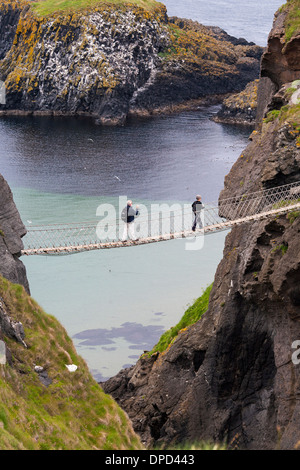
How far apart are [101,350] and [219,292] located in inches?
334

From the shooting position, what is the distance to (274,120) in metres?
36.4

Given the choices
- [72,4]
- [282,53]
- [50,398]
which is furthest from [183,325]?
[72,4]

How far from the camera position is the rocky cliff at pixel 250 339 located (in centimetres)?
3256

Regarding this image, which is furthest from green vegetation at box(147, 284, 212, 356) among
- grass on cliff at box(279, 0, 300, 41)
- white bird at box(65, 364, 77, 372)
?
grass on cliff at box(279, 0, 300, 41)

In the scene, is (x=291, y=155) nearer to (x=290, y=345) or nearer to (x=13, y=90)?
(x=290, y=345)

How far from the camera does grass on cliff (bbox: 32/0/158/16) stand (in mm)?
104875

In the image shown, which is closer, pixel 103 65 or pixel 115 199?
pixel 115 199

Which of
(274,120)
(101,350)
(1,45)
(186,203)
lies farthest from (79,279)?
(1,45)

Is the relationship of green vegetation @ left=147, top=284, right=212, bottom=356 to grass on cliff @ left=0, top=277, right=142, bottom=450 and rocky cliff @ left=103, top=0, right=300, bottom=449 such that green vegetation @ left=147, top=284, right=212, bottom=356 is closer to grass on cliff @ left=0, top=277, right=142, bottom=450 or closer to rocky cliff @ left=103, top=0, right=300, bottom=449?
rocky cliff @ left=103, top=0, right=300, bottom=449

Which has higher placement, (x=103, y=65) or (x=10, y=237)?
(x=103, y=65)

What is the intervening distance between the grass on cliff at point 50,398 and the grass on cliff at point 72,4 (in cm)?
7922

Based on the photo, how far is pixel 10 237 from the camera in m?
35.2

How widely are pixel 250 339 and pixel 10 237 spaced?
10.3 metres

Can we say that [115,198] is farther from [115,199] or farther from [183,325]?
[183,325]
